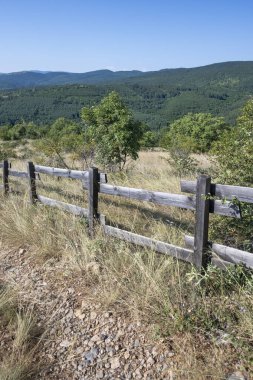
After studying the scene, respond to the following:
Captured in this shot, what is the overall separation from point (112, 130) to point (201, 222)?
10433 mm

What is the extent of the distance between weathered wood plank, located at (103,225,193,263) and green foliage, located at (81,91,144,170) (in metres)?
8.34

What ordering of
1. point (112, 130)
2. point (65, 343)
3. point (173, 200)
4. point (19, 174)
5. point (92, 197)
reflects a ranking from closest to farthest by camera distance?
point (65, 343)
point (173, 200)
point (92, 197)
point (19, 174)
point (112, 130)

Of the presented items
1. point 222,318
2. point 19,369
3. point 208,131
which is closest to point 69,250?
point 19,369

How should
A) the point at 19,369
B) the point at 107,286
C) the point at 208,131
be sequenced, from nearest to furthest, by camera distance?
the point at 19,369
the point at 107,286
the point at 208,131

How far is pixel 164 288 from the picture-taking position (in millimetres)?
3918

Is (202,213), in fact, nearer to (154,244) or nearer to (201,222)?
(201,222)

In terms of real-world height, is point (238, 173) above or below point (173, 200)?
above

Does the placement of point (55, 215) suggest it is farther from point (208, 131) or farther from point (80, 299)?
point (208, 131)

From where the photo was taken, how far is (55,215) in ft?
22.0

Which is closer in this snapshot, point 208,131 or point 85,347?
point 85,347

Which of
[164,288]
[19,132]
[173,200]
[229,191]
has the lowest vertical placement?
[19,132]

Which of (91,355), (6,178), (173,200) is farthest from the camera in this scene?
(6,178)

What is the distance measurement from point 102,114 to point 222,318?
471 inches

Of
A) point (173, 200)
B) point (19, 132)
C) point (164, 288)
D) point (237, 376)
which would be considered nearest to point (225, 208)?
point (173, 200)
